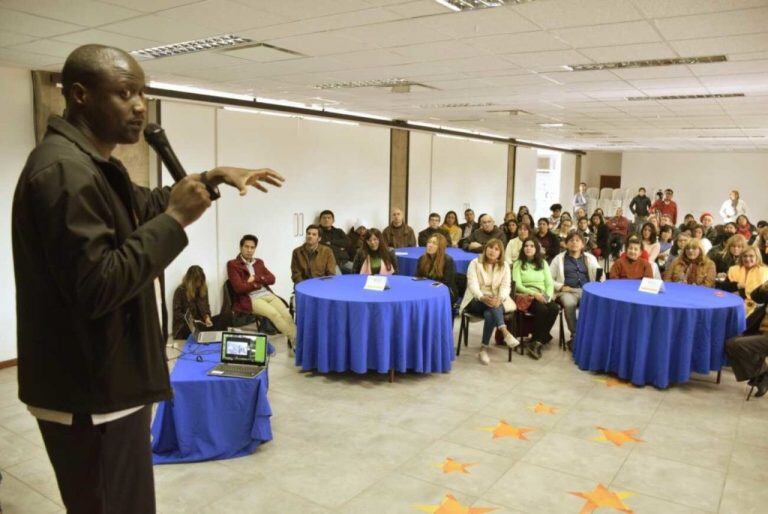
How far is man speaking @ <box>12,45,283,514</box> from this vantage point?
3.17ft

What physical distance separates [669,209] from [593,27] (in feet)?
42.1

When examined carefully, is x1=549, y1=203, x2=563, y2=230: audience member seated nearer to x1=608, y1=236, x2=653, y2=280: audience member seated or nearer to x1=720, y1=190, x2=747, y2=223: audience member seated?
x1=720, y1=190, x2=747, y2=223: audience member seated

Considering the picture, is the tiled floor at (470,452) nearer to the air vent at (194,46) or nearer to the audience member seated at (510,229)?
the air vent at (194,46)

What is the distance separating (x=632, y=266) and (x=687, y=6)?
3720 mm

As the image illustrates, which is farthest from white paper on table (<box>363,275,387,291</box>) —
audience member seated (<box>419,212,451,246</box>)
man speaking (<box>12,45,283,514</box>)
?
man speaking (<box>12,45,283,514</box>)

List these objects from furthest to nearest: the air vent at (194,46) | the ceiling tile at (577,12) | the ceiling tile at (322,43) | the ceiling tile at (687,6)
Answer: the air vent at (194,46) < the ceiling tile at (322,43) < the ceiling tile at (577,12) < the ceiling tile at (687,6)

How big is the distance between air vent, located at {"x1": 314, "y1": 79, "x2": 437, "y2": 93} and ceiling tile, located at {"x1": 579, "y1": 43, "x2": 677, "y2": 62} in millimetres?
2062

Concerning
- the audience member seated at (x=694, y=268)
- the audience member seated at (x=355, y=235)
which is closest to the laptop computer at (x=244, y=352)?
the audience member seated at (x=694, y=268)

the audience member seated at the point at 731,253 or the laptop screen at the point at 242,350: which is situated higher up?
the audience member seated at the point at 731,253

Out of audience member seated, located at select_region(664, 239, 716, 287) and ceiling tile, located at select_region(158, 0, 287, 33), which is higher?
ceiling tile, located at select_region(158, 0, 287, 33)

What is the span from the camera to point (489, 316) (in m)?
6.10

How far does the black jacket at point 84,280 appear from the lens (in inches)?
37.7

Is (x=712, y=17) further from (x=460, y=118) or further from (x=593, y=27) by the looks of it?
(x=460, y=118)

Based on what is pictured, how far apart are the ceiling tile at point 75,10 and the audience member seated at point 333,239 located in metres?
5.07
